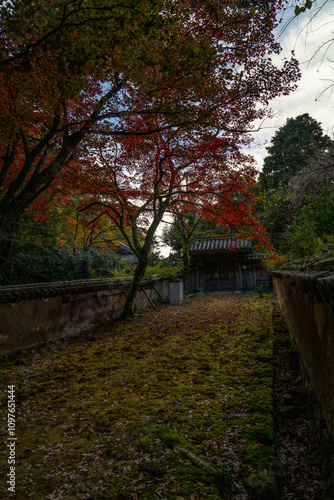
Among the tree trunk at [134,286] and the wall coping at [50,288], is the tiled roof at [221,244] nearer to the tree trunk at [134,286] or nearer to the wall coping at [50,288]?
the tree trunk at [134,286]

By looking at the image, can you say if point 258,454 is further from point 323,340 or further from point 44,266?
point 44,266

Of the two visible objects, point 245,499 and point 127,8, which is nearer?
point 245,499

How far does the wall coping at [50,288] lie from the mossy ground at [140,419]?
1303 mm

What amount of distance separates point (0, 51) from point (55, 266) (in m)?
6.35

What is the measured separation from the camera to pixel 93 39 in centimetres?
415

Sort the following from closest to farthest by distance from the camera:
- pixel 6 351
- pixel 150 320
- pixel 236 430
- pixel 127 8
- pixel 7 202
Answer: pixel 236 430, pixel 127 8, pixel 7 202, pixel 6 351, pixel 150 320

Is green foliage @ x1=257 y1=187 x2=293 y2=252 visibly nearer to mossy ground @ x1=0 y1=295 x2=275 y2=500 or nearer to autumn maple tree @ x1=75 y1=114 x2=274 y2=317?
autumn maple tree @ x1=75 y1=114 x2=274 y2=317

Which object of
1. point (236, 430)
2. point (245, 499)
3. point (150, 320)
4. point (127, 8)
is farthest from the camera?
point (150, 320)

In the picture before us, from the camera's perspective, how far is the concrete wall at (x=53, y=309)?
5438mm

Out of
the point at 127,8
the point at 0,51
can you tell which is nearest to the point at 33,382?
the point at 0,51

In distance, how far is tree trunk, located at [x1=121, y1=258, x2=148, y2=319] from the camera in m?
9.66

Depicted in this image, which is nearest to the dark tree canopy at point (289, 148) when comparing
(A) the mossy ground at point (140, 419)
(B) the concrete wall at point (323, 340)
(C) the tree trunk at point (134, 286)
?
(C) the tree trunk at point (134, 286)

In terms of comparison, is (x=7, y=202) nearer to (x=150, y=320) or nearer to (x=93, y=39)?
(x=93, y=39)

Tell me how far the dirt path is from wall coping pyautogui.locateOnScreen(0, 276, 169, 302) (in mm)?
1288
